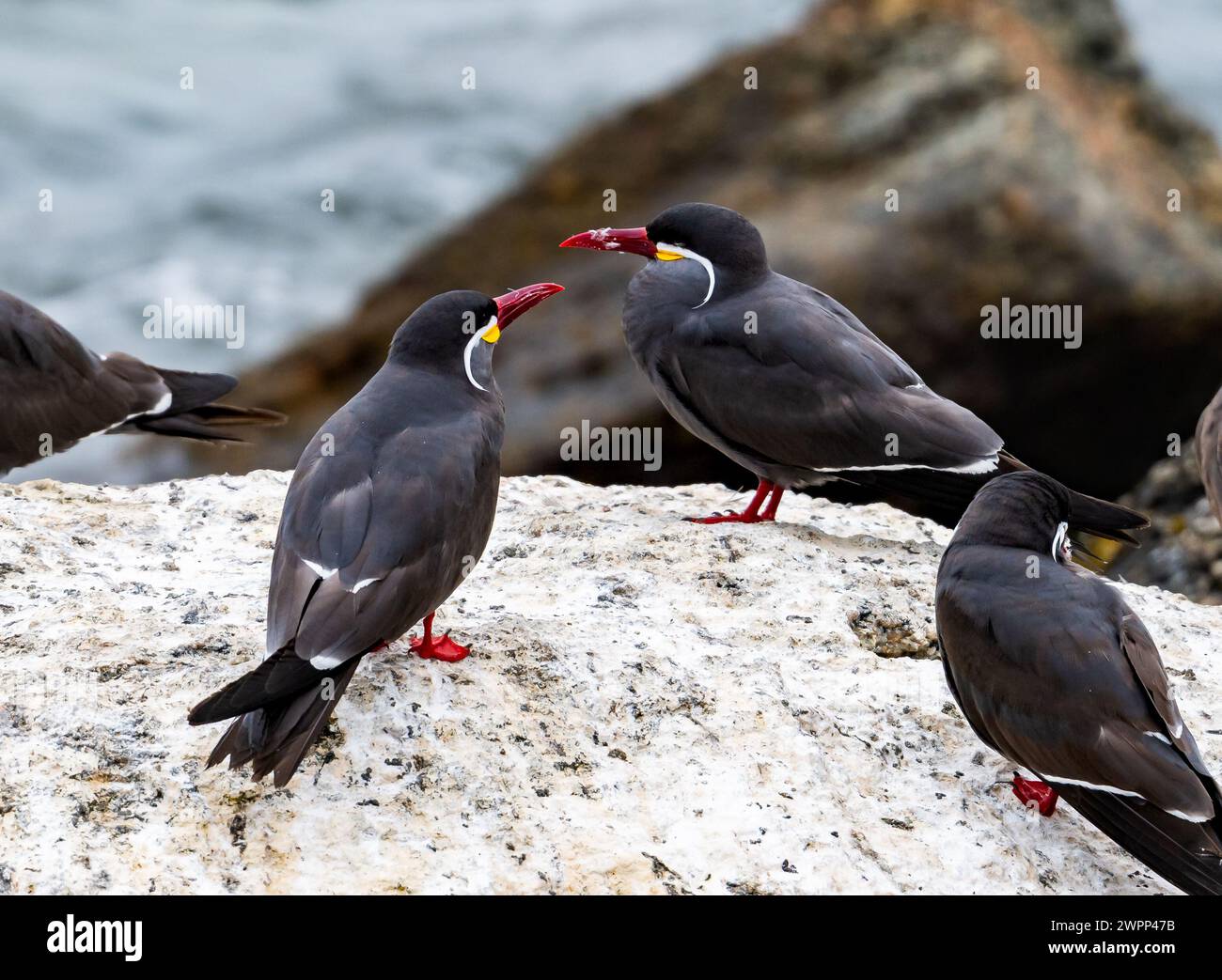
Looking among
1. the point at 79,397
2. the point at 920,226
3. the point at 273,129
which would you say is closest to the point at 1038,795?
the point at 79,397

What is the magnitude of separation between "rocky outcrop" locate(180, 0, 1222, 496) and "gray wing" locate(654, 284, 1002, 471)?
8.74 ft

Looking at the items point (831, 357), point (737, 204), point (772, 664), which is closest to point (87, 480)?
point (737, 204)

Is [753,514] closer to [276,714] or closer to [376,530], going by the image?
[376,530]

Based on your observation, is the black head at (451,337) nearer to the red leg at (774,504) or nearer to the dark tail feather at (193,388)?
the red leg at (774,504)

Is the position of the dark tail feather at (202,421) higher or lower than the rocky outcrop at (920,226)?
lower

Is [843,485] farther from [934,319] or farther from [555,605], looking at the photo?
[555,605]

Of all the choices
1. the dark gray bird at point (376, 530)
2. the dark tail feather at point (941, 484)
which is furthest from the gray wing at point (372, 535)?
the dark tail feather at point (941, 484)

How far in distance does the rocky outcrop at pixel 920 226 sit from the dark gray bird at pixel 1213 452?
2448mm

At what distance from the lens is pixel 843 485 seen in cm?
783

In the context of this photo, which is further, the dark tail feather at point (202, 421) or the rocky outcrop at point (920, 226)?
the rocky outcrop at point (920, 226)

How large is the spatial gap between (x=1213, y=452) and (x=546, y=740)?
3921 millimetres

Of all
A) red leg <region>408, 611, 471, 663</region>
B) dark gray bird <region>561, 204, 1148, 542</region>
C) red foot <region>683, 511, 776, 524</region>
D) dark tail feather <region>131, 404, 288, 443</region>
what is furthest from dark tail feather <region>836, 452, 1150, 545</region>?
dark tail feather <region>131, 404, 288, 443</region>

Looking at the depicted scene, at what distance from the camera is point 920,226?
974 cm

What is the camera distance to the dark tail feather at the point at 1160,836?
3.86 meters
